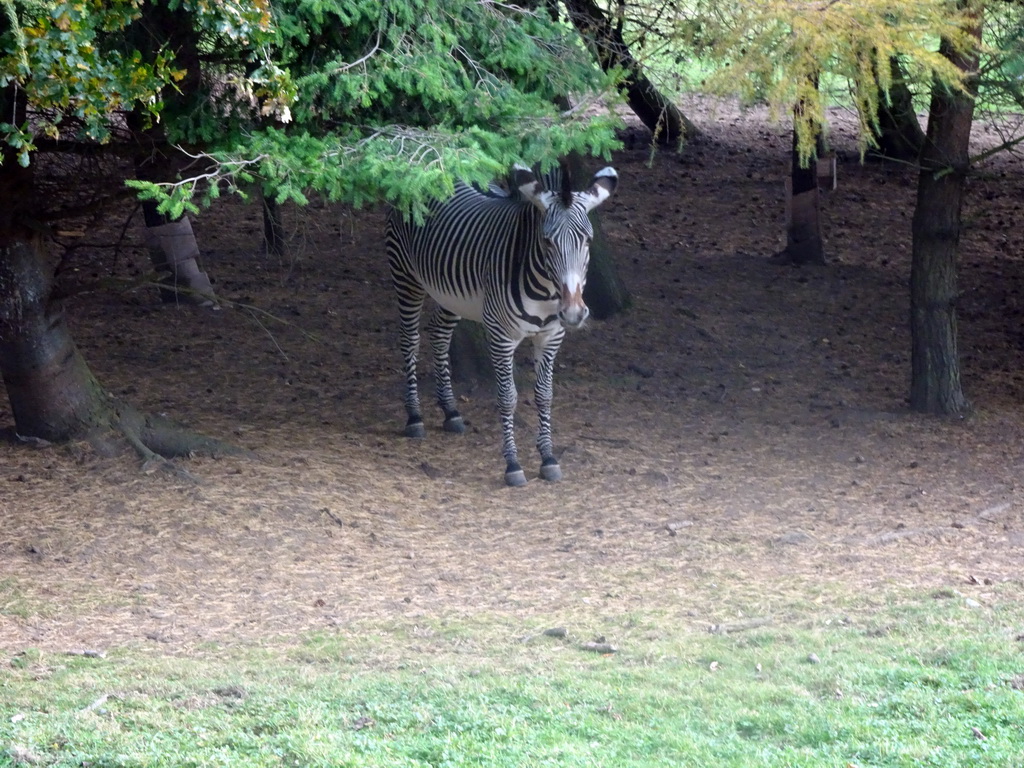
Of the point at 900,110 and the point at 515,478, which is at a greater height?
the point at 900,110

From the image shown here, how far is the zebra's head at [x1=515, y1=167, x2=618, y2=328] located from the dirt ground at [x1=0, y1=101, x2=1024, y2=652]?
1607mm

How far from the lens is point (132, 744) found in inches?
167

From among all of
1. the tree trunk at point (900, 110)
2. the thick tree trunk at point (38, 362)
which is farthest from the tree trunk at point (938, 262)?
the thick tree trunk at point (38, 362)

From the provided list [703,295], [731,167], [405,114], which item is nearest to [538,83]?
[405,114]

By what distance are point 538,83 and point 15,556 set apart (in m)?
4.67

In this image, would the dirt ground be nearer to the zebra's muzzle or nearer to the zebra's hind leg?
Answer: the zebra's hind leg

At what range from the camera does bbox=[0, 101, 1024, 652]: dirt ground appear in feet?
20.7

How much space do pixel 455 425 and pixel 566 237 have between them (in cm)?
271

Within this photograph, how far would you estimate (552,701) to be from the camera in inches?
185

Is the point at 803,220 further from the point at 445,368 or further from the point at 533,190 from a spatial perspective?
the point at 533,190

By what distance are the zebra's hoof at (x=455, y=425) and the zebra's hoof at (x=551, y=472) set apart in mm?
1370

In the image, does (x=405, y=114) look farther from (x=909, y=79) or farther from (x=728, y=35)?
(x=909, y=79)

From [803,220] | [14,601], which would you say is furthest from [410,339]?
[803,220]

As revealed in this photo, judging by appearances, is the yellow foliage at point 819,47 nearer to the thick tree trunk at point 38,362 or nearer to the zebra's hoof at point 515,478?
the zebra's hoof at point 515,478
